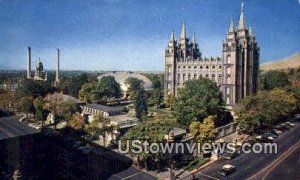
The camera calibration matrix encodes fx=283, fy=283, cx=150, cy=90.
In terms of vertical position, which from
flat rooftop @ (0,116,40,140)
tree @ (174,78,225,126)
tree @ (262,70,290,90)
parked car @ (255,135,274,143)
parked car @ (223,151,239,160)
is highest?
tree @ (262,70,290,90)

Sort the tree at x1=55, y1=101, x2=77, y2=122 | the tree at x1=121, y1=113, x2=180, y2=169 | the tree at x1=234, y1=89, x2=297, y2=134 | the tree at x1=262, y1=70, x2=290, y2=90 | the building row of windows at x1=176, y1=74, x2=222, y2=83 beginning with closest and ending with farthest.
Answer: the tree at x1=121, y1=113, x2=180, y2=169 < the tree at x1=234, y1=89, x2=297, y2=134 < the tree at x1=55, y1=101, x2=77, y2=122 < the building row of windows at x1=176, y1=74, x2=222, y2=83 < the tree at x1=262, y1=70, x2=290, y2=90

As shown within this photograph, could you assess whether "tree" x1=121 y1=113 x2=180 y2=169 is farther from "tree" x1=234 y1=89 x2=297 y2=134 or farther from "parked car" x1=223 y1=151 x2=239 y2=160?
"tree" x1=234 y1=89 x2=297 y2=134

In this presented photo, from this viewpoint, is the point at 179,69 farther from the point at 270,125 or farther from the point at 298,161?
the point at 298,161

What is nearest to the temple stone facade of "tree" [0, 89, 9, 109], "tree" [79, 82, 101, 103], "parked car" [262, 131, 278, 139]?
"parked car" [262, 131, 278, 139]

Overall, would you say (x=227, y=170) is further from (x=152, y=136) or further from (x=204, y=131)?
(x=152, y=136)

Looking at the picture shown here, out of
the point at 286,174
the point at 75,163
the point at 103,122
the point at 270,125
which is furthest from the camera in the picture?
the point at 270,125

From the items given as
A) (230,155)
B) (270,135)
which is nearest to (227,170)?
(230,155)

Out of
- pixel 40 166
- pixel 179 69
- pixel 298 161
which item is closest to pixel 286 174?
pixel 298 161
